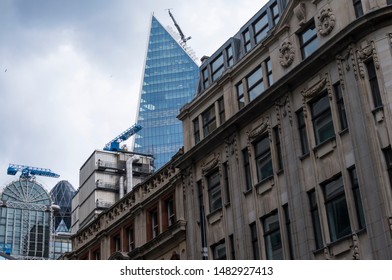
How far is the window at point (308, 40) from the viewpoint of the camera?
38.1 metres

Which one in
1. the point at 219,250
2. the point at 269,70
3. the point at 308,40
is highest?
the point at 308,40

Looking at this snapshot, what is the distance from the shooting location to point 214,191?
4334 centimetres

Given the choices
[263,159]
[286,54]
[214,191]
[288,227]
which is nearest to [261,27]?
[286,54]

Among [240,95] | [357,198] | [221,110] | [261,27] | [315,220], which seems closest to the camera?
[357,198]

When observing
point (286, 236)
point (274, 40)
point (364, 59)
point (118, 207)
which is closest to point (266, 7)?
point (274, 40)

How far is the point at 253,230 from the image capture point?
1544 inches

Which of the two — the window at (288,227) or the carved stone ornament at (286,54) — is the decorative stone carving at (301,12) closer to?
the carved stone ornament at (286,54)

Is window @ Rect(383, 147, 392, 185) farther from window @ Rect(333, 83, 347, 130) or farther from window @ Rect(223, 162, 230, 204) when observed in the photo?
window @ Rect(223, 162, 230, 204)

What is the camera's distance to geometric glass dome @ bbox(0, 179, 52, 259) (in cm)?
19462

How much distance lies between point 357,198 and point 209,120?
49.6 feet

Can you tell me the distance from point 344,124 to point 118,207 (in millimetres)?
24884

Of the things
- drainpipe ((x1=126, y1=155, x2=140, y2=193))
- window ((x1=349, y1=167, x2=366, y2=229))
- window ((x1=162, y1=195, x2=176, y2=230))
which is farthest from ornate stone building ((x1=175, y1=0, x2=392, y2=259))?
drainpipe ((x1=126, y1=155, x2=140, y2=193))

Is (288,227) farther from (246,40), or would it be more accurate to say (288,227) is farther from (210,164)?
(246,40)

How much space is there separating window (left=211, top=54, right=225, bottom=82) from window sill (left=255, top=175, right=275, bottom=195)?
406 inches
